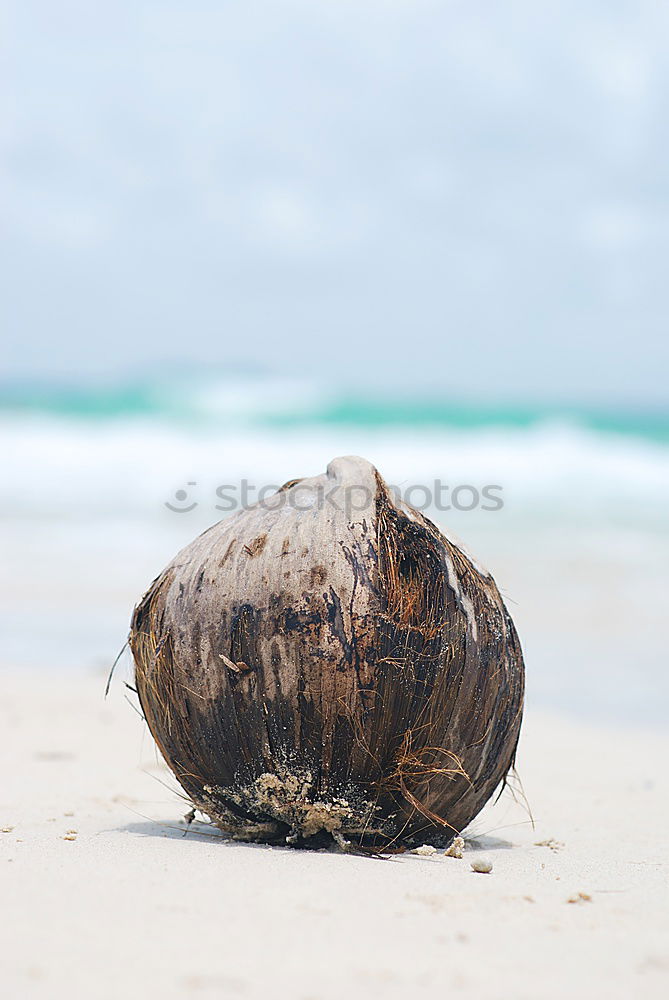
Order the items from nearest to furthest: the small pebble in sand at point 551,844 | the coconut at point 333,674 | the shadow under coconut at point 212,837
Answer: the coconut at point 333,674
the shadow under coconut at point 212,837
the small pebble in sand at point 551,844

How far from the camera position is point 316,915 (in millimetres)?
3238

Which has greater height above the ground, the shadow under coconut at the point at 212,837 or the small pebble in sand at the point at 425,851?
the small pebble in sand at the point at 425,851

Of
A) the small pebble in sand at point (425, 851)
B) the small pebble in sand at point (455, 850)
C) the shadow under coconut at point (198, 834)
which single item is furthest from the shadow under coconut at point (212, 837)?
the small pebble in sand at point (455, 850)

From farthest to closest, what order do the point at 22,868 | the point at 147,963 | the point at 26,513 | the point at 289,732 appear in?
the point at 26,513, the point at 289,732, the point at 22,868, the point at 147,963

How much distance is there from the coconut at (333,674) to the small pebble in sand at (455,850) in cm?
10

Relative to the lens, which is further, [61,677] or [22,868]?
[61,677]

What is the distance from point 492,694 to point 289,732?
87 centimetres

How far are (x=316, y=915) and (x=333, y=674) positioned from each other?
1.09m

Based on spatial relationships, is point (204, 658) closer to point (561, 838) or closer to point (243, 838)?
point (243, 838)

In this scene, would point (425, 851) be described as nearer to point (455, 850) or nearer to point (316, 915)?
point (455, 850)

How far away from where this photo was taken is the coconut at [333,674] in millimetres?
4195

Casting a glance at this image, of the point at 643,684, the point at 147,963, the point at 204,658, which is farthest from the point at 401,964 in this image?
the point at 643,684

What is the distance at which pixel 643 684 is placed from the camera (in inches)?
407

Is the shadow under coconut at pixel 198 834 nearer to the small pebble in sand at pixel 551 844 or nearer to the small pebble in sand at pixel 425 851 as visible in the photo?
the small pebble in sand at pixel 425 851
